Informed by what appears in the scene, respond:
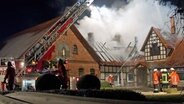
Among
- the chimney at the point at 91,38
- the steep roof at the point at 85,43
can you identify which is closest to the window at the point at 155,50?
the steep roof at the point at 85,43

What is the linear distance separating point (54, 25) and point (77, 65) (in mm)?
6069

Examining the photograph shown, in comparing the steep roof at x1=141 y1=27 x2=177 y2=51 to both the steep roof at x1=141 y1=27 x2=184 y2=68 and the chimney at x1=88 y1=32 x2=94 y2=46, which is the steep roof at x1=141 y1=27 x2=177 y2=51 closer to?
the steep roof at x1=141 y1=27 x2=184 y2=68

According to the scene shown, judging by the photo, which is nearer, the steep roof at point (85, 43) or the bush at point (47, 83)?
the bush at point (47, 83)

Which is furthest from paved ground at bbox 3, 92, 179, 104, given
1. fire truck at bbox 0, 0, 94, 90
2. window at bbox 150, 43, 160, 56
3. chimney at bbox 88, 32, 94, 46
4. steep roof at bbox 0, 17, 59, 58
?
window at bbox 150, 43, 160, 56

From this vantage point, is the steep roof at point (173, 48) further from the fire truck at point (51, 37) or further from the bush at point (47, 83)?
the fire truck at point (51, 37)

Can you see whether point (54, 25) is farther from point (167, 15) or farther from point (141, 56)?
point (167, 15)

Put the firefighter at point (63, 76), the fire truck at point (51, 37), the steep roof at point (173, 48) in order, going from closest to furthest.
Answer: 1. the firefighter at point (63, 76)
2. the steep roof at point (173, 48)
3. the fire truck at point (51, 37)

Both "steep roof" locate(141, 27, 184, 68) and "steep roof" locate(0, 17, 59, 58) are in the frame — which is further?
"steep roof" locate(0, 17, 59, 58)

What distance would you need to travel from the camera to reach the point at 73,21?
192ft

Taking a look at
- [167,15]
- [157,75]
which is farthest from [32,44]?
[167,15]

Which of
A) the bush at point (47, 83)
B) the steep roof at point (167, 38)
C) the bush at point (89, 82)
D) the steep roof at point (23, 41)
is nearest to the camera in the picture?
the bush at point (89, 82)

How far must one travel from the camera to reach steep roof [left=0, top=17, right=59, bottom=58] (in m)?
53.4

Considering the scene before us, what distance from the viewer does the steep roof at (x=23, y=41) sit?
5342 centimetres

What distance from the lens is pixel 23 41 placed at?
192ft
